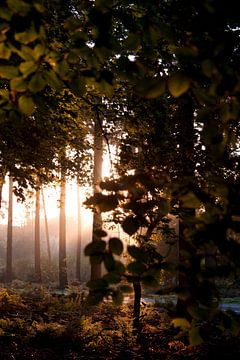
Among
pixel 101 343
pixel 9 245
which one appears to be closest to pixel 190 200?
pixel 101 343

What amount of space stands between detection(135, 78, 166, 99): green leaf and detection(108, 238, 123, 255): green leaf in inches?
18.6

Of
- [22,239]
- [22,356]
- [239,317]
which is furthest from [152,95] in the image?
[22,239]

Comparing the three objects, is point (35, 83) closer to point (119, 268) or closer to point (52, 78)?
point (52, 78)

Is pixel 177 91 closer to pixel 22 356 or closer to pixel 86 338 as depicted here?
pixel 22 356

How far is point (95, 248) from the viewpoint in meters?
1.29

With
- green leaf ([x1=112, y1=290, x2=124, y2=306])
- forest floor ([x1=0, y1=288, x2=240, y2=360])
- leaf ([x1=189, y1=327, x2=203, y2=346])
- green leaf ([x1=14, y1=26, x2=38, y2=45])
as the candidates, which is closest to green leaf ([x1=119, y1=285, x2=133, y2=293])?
green leaf ([x1=112, y1=290, x2=124, y2=306])

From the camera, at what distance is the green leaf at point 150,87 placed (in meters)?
1.21

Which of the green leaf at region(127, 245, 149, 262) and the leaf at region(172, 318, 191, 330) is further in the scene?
the leaf at region(172, 318, 191, 330)

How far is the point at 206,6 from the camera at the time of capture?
4.20 ft

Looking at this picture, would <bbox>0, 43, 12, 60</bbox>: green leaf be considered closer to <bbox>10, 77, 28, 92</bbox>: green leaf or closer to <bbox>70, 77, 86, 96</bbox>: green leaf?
<bbox>10, 77, 28, 92</bbox>: green leaf

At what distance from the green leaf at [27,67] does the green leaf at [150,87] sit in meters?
A: 0.39

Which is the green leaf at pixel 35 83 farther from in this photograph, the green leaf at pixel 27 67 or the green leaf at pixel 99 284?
the green leaf at pixel 99 284

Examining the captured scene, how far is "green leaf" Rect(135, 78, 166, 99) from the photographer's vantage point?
3.98 feet

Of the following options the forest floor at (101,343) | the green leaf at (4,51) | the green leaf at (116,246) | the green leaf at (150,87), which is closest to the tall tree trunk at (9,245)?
the forest floor at (101,343)
